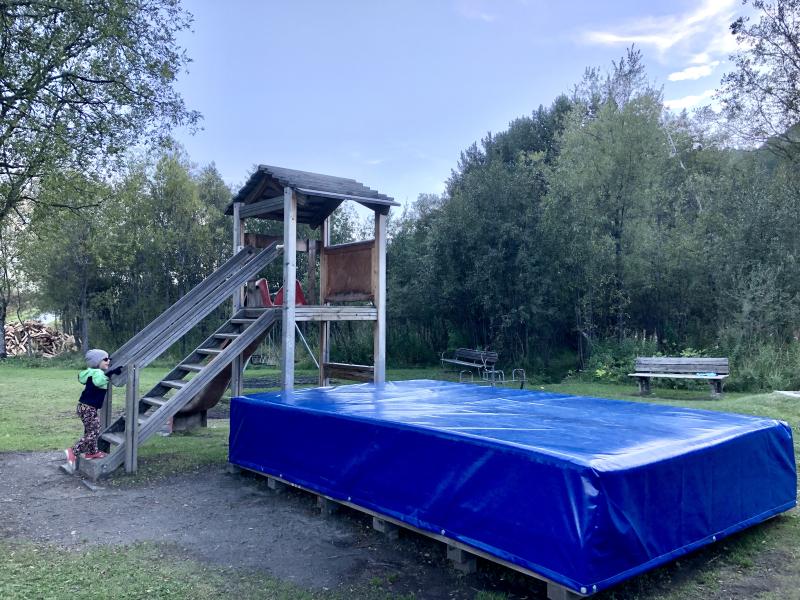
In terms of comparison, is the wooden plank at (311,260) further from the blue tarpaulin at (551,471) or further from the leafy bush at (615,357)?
the leafy bush at (615,357)

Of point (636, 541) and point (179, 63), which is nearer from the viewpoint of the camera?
point (636, 541)

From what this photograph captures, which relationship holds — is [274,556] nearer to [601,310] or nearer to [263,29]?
[263,29]

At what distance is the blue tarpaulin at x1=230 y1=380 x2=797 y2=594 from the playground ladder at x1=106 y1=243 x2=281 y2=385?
215cm

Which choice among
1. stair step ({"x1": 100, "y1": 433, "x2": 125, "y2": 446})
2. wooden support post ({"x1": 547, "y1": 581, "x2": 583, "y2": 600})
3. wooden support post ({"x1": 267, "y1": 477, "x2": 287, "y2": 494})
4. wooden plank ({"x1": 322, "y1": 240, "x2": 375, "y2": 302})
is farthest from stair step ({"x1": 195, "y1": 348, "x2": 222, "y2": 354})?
wooden support post ({"x1": 547, "y1": 581, "x2": 583, "y2": 600})

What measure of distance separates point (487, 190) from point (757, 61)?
9167 mm

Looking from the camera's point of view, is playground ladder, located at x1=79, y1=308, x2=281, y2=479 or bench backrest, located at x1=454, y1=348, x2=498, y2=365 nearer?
playground ladder, located at x1=79, y1=308, x2=281, y2=479

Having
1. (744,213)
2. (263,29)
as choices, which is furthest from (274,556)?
(744,213)

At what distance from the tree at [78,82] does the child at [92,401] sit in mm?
4229

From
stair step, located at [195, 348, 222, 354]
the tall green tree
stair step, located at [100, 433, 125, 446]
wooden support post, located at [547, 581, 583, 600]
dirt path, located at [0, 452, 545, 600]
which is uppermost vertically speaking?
the tall green tree

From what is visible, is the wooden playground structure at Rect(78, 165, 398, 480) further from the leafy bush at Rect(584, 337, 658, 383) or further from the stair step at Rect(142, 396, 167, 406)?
the leafy bush at Rect(584, 337, 658, 383)

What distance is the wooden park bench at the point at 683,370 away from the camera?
1420 cm

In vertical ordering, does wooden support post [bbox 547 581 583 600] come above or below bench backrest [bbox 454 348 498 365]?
below

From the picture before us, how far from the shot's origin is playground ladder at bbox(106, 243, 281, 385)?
7.63 metres

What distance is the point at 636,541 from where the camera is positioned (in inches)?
149
